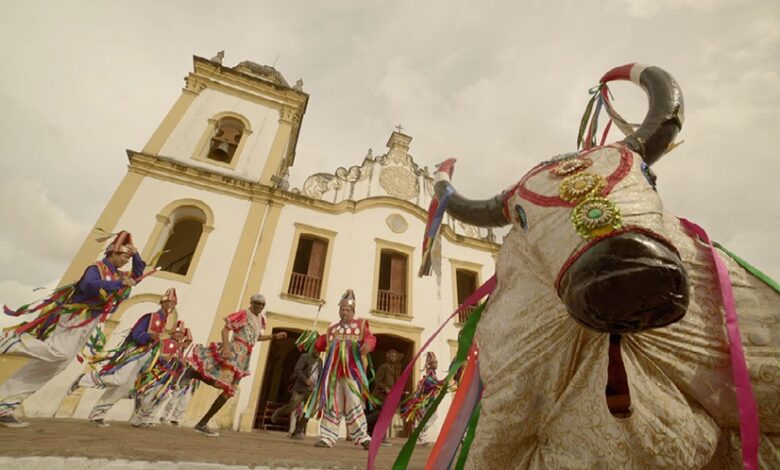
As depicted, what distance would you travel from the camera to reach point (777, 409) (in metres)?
0.92

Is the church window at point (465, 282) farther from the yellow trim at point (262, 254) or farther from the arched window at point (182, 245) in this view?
the arched window at point (182, 245)

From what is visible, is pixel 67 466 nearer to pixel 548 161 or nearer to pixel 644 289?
pixel 644 289

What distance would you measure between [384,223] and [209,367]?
24.4ft

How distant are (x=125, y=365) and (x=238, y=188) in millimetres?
6313

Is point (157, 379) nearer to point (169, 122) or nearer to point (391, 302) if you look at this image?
point (391, 302)

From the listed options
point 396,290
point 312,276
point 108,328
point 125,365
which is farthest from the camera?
point 396,290

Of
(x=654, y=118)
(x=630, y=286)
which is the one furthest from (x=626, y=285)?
(x=654, y=118)

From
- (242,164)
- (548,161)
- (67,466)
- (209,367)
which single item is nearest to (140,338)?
(209,367)

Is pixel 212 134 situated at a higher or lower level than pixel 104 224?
higher

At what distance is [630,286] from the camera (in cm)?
77

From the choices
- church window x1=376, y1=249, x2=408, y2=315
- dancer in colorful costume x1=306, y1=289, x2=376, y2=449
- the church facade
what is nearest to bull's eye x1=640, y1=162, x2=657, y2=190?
dancer in colorful costume x1=306, y1=289, x2=376, y2=449

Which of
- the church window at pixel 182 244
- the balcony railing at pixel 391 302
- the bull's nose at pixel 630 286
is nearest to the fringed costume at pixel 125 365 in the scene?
the bull's nose at pixel 630 286

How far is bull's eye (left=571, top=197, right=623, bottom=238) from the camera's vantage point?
0.89 meters

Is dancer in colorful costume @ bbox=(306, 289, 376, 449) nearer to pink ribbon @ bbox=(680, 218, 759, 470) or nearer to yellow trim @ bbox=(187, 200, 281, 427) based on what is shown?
yellow trim @ bbox=(187, 200, 281, 427)
